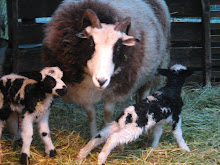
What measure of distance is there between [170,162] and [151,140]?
0.74 metres

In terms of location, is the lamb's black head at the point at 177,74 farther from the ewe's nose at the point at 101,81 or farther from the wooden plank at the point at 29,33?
the wooden plank at the point at 29,33

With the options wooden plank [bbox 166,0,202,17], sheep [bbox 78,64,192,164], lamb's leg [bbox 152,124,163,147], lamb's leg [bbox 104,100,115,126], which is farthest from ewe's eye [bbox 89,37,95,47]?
wooden plank [bbox 166,0,202,17]

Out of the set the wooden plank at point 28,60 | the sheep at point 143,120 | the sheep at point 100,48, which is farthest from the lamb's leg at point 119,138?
the wooden plank at point 28,60

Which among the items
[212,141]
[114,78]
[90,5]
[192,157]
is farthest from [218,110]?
[90,5]

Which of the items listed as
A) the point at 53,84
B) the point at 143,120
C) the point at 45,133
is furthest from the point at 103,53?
the point at 45,133

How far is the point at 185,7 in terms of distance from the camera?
579 centimetres

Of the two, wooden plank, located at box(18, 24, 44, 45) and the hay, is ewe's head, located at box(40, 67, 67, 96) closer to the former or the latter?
the hay

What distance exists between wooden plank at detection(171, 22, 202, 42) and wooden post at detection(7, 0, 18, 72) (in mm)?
2911

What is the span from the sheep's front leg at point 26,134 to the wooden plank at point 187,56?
3743 mm

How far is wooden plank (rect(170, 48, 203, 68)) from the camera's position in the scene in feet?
19.8

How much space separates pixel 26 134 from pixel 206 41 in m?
4.10

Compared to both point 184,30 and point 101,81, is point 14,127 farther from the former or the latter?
point 184,30

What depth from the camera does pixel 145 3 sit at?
15.1 ft

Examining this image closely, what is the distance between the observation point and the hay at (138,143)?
319 centimetres
